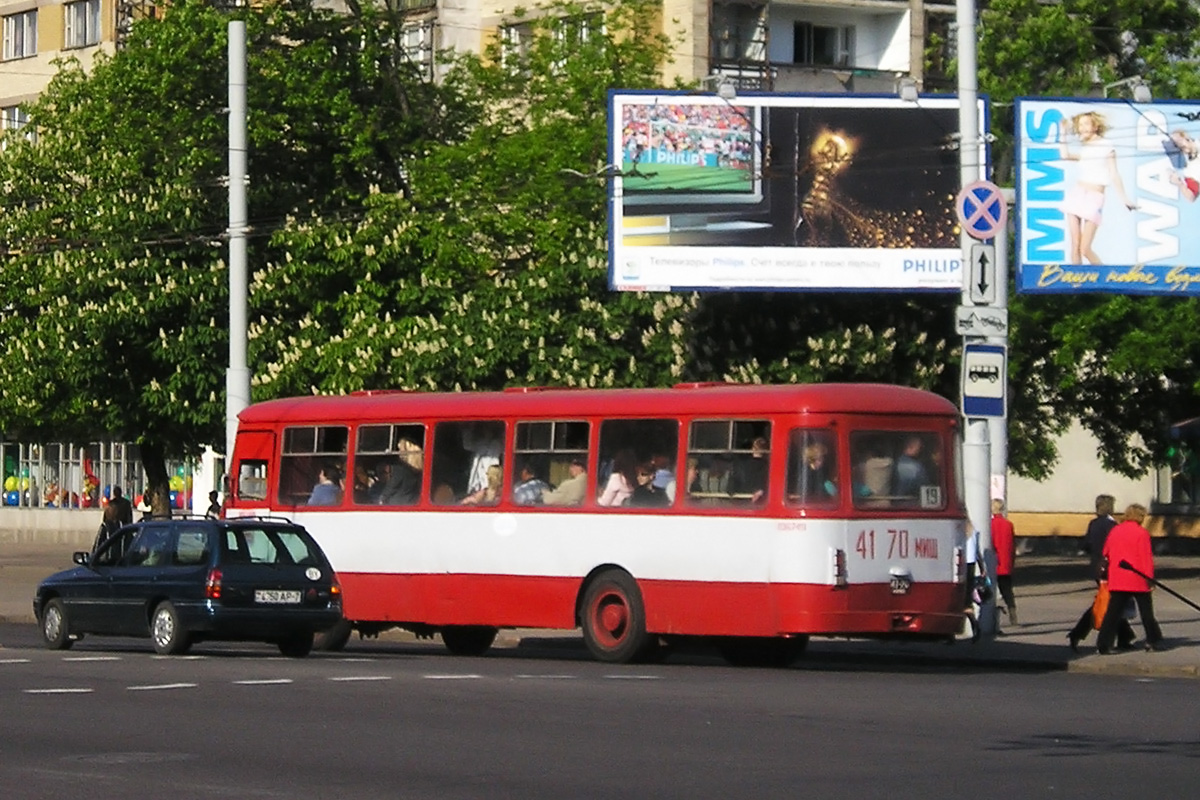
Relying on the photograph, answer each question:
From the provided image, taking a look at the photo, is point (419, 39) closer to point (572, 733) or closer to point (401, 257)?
point (401, 257)

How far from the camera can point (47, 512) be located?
67125mm

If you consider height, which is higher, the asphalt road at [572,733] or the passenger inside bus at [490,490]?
the passenger inside bus at [490,490]

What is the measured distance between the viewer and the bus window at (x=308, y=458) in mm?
26609

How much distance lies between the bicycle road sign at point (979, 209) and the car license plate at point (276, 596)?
25.4ft

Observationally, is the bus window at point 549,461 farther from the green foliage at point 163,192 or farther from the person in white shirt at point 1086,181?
the green foliage at point 163,192

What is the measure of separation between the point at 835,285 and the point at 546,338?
14.5 feet

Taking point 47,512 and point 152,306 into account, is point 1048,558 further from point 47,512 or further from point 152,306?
point 47,512

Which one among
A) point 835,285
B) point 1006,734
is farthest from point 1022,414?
point 1006,734

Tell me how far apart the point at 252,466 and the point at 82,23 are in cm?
4420

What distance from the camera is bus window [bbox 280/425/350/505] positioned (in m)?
26.6

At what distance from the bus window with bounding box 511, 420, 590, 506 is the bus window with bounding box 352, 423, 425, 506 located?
4.78 feet

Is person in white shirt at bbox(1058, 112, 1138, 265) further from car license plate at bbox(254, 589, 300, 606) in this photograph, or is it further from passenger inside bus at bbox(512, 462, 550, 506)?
car license plate at bbox(254, 589, 300, 606)

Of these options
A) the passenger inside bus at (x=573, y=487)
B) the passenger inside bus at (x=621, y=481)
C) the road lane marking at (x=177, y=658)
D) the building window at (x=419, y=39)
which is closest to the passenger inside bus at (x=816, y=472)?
the passenger inside bus at (x=621, y=481)

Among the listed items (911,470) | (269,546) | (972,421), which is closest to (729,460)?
(911,470)
